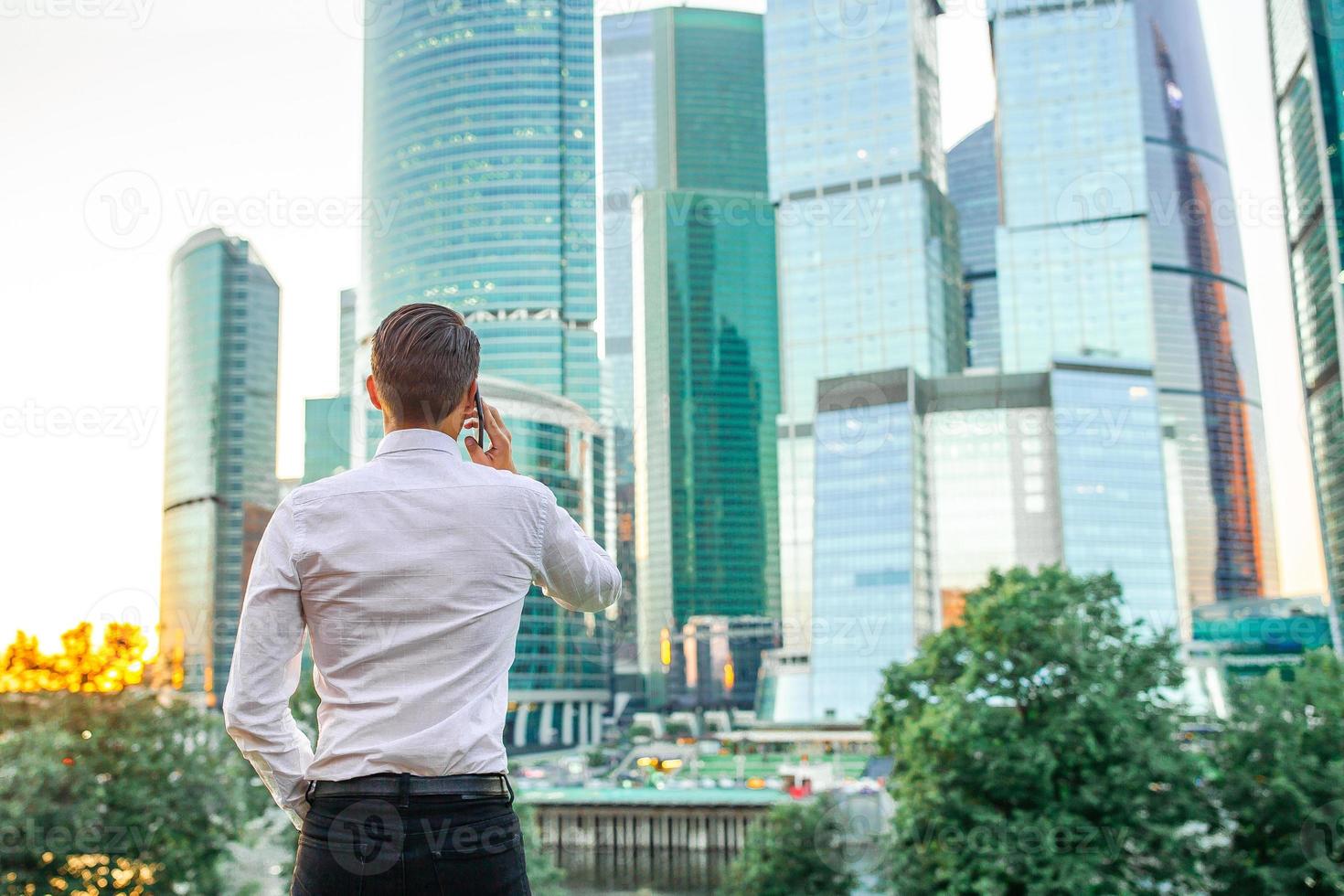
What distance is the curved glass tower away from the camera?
101812 mm

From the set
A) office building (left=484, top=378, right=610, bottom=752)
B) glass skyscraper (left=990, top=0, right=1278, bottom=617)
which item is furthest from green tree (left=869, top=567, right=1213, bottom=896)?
glass skyscraper (left=990, top=0, right=1278, bottom=617)

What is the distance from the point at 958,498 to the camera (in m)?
98.3

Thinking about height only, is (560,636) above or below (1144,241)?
below

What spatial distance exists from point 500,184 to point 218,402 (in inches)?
1458

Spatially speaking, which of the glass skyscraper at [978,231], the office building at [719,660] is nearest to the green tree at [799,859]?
the office building at [719,660]

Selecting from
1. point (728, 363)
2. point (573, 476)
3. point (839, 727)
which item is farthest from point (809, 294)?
point (839, 727)

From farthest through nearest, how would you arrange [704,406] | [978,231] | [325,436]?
[978,231]
[704,406]
[325,436]

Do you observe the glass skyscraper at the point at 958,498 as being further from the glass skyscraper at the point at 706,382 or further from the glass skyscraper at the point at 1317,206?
the glass skyscraper at the point at 706,382

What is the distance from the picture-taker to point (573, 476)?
85.7m

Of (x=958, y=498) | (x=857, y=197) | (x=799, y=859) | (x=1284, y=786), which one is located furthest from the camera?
(x=857, y=197)

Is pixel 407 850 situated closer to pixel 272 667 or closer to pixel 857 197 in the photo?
pixel 272 667

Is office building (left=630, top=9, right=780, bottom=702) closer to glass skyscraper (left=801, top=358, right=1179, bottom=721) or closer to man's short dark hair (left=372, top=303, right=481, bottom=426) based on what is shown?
glass skyscraper (left=801, top=358, right=1179, bottom=721)

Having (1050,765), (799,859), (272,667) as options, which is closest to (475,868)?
(272,667)

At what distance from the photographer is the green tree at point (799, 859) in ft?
77.8
